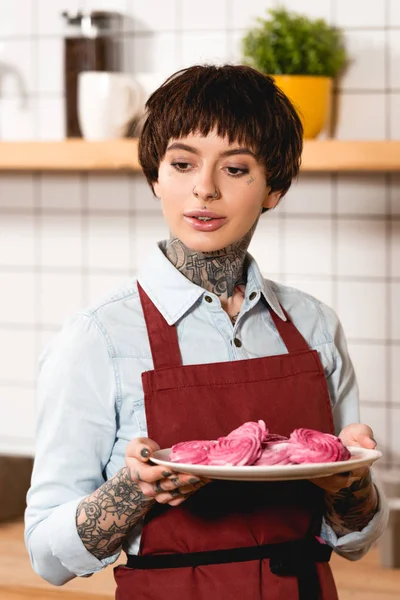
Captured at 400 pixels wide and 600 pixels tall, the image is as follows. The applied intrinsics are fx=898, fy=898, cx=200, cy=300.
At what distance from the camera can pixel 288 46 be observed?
1873 millimetres

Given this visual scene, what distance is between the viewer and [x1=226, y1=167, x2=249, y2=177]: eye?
3.71 ft

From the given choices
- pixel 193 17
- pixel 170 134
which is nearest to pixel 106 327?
pixel 170 134

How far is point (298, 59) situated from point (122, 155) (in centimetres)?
42

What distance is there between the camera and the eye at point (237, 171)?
1131mm

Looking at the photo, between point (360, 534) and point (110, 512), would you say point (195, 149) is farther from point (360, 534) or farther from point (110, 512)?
point (360, 534)

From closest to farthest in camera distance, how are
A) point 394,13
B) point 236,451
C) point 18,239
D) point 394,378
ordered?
point 236,451 → point 394,13 → point 394,378 → point 18,239

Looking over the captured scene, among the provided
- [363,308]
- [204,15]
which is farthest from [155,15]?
[363,308]

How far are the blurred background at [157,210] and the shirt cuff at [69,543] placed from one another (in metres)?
1.12

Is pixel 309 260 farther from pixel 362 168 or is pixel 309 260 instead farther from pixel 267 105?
pixel 267 105

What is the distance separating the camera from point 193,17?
2.12m

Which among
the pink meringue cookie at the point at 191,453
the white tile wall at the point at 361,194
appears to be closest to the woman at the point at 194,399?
the pink meringue cookie at the point at 191,453

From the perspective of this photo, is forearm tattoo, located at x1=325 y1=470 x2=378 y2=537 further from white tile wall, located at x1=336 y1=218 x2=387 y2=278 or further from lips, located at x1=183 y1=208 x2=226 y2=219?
white tile wall, located at x1=336 y1=218 x2=387 y2=278

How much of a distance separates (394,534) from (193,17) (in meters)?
1.25

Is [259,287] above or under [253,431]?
above
